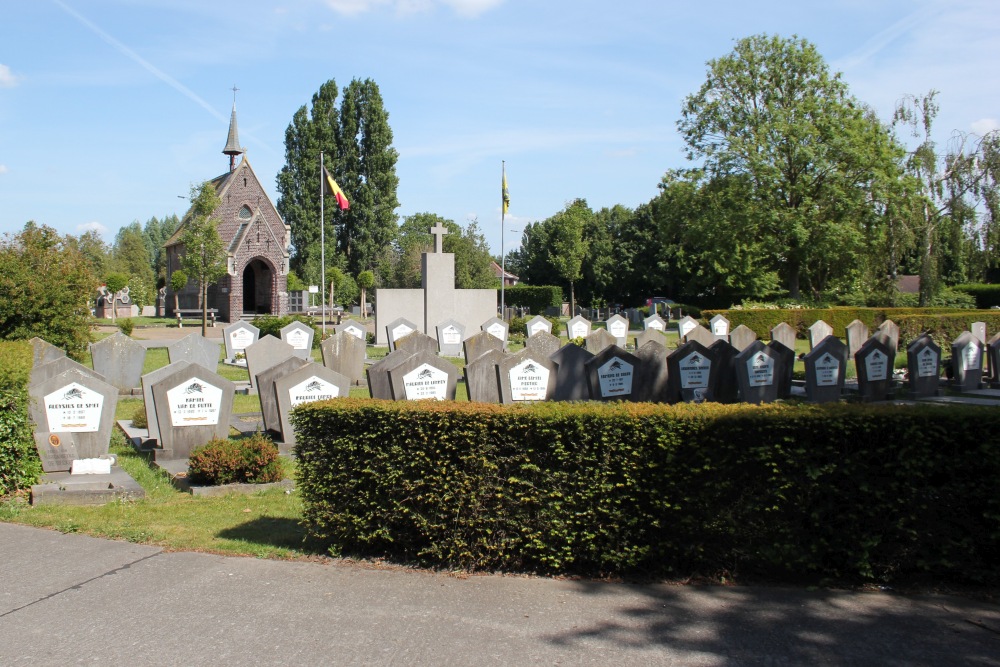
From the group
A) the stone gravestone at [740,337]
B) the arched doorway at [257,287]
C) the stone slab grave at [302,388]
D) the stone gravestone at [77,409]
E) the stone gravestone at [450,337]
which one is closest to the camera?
the stone gravestone at [77,409]

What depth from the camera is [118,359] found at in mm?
16578

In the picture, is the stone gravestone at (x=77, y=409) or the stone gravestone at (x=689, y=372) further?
the stone gravestone at (x=689, y=372)

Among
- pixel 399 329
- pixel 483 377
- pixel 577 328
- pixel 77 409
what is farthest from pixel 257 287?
pixel 77 409

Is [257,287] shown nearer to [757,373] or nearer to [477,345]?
[477,345]

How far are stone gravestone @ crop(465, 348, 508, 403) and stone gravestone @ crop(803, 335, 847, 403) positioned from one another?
21.7ft

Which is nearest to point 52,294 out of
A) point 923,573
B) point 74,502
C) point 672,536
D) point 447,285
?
point 74,502

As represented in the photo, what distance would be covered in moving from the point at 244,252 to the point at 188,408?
47978 millimetres

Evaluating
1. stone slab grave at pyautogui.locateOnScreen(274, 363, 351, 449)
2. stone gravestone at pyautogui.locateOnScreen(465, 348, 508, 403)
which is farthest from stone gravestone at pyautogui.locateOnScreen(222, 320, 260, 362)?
stone slab grave at pyautogui.locateOnScreen(274, 363, 351, 449)

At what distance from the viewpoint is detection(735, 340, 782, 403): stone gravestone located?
1466cm

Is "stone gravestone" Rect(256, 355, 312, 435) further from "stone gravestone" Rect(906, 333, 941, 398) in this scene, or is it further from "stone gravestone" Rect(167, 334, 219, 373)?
"stone gravestone" Rect(906, 333, 941, 398)

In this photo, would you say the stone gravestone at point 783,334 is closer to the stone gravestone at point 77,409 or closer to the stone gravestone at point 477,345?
the stone gravestone at point 477,345

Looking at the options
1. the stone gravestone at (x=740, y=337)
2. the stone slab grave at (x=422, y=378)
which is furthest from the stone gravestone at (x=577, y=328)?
the stone slab grave at (x=422, y=378)

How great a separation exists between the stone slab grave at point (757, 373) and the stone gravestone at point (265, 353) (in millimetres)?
9138

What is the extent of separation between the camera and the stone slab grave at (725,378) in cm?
1477
